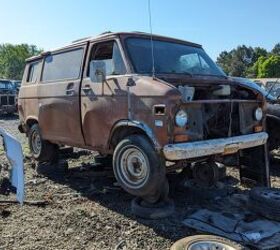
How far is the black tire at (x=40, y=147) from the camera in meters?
8.00

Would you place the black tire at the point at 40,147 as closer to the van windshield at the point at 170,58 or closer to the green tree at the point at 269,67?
the van windshield at the point at 170,58

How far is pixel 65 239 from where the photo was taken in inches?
183

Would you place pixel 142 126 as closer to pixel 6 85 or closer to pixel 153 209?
pixel 153 209

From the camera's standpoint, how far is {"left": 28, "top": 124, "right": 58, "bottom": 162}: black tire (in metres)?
8.00

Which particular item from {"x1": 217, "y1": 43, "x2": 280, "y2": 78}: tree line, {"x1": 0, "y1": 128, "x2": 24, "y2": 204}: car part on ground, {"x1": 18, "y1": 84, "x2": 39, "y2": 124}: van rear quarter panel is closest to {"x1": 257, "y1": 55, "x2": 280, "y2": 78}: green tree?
{"x1": 217, "y1": 43, "x2": 280, "y2": 78}: tree line

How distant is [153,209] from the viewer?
528 centimetres

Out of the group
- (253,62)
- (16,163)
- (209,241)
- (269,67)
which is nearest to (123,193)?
(16,163)

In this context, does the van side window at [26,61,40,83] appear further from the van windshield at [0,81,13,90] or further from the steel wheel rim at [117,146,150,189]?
the van windshield at [0,81,13,90]

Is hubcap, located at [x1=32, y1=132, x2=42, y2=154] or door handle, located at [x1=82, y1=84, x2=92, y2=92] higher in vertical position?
door handle, located at [x1=82, y1=84, x2=92, y2=92]

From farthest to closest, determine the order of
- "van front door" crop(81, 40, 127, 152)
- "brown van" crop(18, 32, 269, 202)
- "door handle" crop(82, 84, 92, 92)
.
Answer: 1. "door handle" crop(82, 84, 92, 92)
2. "van front door" crop(81, 40, 127, 152)
3. "brown van" crop(18, 32, 269, 202)

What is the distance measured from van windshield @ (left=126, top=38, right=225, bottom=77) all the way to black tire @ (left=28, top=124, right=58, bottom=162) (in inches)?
112

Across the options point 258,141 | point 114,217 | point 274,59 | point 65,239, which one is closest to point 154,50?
point 258,141

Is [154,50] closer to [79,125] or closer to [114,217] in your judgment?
[79,125]

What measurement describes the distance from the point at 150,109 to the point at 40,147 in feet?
11.6
